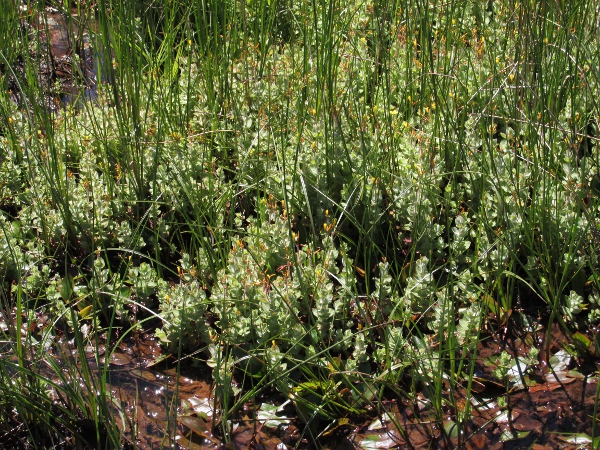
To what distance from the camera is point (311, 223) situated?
288 centimetres

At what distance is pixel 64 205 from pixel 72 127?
92 centimetres

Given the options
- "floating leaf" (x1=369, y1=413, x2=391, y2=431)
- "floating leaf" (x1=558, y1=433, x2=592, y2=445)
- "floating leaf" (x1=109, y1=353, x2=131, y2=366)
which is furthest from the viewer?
"floating leaf" (x1=109, y1=353, x2=131, y2=366)

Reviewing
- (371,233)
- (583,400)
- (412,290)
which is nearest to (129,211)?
(371,233)

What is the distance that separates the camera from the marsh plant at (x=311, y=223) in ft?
8.91

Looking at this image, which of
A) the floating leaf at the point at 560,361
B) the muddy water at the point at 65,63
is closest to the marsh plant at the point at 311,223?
the floating leaf at the point at 560,361

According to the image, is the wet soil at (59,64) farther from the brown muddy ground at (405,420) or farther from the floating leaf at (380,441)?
the floating leaf at (380,441)

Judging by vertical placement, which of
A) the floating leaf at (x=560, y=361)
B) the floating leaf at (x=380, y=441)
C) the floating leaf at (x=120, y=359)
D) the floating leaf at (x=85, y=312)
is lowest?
the floating leaf at (x=380, y=441)

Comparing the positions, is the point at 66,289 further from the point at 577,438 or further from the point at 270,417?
the point at 577,438

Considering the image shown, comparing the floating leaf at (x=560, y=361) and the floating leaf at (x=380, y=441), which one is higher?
the floating leaf at (x=560, y=361)

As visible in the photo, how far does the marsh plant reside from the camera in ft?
8.91

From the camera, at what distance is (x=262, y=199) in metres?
3.35

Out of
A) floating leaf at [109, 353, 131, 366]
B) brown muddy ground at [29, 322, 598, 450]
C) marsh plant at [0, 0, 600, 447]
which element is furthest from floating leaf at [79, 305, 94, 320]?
brown muddy ground at [29, 322, 598, 450]

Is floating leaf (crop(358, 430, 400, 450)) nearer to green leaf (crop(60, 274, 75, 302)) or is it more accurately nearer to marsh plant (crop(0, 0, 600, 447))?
marsh plant (crop(0, 0, 600, 447))

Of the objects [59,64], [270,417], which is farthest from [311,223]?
[59,64]
